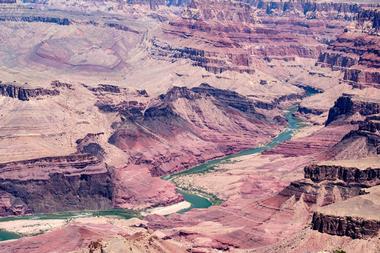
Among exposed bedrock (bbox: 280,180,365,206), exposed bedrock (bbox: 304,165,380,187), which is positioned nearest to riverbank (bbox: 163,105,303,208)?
exposed bedrock (bbox: 280,180,365,206)

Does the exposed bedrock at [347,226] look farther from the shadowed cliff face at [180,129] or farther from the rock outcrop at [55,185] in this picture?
the shadowed cliff face at [180,129]

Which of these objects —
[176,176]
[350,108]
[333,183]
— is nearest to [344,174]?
[333,183]

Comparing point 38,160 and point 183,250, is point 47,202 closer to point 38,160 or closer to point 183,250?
point 38,160

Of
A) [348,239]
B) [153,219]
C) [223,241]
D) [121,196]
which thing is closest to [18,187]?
[121,196]

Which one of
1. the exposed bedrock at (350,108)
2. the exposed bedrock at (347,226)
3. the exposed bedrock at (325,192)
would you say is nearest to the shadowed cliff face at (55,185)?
the exposed bedrock at (325,192)

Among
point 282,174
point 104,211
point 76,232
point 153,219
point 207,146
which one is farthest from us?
point 207,146

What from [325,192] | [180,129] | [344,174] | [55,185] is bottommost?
[180,129]

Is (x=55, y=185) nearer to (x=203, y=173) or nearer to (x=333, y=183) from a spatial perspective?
(x=203, y=173)

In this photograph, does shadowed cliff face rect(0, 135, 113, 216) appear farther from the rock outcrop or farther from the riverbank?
the riverbank
